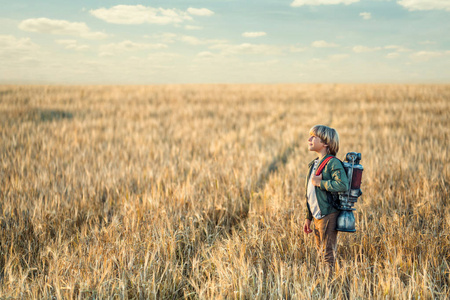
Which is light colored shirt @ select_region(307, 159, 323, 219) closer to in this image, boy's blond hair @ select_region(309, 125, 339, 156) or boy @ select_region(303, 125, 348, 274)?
boy @ select_region(303, 125, 348, 274)

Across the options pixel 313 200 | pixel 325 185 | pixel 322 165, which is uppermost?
pixel 322 165

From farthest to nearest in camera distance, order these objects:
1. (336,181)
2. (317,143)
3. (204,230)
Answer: (204,230), (317,143), (336,181)

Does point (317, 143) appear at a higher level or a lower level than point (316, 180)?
higher

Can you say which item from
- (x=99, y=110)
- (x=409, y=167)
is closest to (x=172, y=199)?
(x=409, y=167)

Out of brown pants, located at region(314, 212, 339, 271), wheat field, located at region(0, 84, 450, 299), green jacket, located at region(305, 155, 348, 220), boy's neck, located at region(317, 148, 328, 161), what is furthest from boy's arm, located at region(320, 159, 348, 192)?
wheat field, located at region(0, 84, 450, 299)

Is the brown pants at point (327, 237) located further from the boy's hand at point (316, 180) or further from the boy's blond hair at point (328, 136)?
the boy's blond hair at point (328, 136)

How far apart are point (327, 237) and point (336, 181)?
42 cm

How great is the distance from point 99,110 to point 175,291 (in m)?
12.3

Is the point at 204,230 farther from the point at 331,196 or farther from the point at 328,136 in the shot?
the point at 328,136

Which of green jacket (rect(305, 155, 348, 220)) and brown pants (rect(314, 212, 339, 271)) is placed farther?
brown pants (rect(314, 212, 339, 271))

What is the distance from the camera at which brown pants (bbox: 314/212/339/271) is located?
190 cm

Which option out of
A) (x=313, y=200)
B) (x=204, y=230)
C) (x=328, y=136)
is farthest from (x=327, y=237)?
(x=204, y=230)

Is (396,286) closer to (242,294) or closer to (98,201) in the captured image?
(242,294)

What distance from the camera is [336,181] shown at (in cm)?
177
